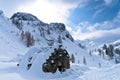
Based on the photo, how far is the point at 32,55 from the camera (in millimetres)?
39312

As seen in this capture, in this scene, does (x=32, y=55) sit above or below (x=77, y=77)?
above

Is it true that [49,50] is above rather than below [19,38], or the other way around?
below

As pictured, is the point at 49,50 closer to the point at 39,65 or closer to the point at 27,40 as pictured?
the point at 39,65

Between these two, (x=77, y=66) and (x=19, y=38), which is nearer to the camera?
(x=77, y=66)

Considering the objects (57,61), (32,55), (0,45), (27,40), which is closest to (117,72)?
(57,61)

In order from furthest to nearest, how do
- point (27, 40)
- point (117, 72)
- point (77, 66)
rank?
point (27, 40) < point (77, 66) < point (117, 72)

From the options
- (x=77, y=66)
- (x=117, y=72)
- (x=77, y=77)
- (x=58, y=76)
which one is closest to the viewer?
(x=117, y=72)

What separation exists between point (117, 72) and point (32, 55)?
1829 centimetres

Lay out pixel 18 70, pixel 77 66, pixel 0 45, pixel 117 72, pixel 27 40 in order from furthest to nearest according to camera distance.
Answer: pixel 27 40 → pixel 0 45 → pixel 18 70 → pixel 77 66 → pixel 117 72

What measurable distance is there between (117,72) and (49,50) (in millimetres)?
14154

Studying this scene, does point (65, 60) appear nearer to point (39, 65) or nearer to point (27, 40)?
point (39, 65)

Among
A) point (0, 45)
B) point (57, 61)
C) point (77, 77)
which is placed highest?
point (0, 45)

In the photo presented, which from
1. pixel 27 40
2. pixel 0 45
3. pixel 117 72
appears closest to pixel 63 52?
pixel 117 72

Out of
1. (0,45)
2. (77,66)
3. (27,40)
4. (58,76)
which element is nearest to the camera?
(58,76)
